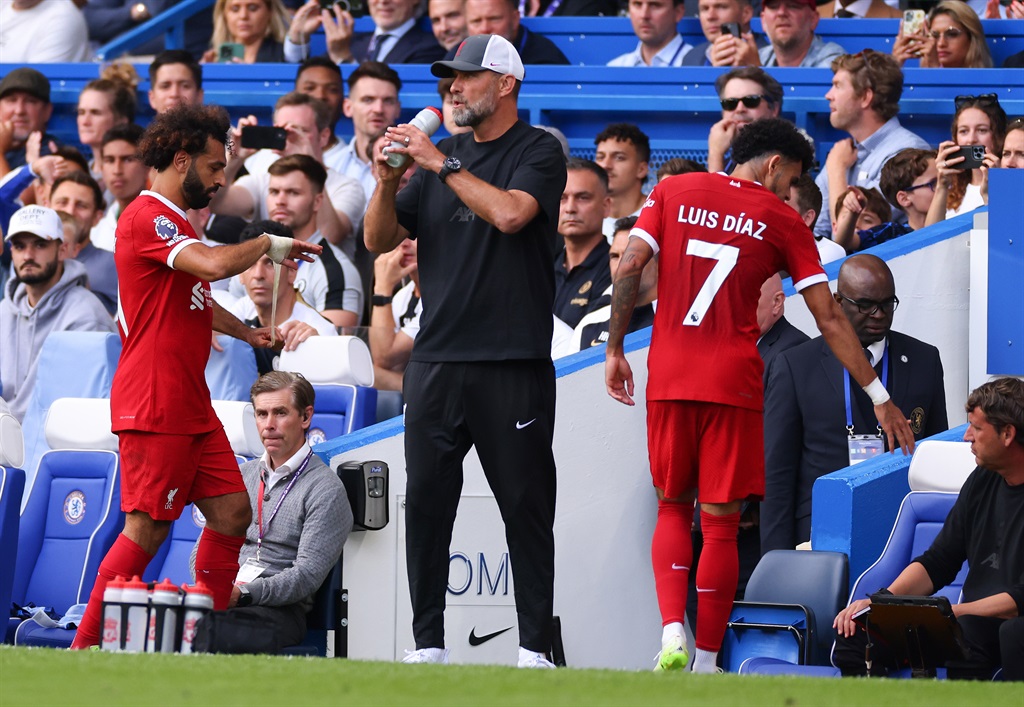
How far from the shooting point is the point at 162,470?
6.09 m

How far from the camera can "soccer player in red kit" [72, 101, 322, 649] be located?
6070 millimetres

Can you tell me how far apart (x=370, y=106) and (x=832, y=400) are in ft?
15.7

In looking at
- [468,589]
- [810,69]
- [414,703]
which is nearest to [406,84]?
[810,69]

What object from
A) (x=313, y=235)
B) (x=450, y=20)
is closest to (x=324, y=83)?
(x=450, y=20)

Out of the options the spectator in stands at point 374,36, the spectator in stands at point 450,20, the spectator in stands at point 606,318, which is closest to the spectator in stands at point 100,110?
the spectator in stands at point 374,36

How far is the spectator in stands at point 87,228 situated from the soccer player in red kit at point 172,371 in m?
3.73

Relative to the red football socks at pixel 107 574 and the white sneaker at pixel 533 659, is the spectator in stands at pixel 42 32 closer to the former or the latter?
A: the red football socks at pixel 107 574

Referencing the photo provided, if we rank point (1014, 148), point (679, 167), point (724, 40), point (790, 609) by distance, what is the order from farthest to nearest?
point (724, 40) → point (679, 167) → point (1014, 148) → point (790, 609)

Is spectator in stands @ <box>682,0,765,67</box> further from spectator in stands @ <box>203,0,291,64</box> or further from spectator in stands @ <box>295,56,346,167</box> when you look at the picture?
spectator in stands @ <box>203,0,291,64</box>

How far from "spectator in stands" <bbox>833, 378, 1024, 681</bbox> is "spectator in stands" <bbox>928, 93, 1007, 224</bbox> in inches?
111

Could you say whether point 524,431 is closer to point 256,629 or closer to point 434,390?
point 434,390

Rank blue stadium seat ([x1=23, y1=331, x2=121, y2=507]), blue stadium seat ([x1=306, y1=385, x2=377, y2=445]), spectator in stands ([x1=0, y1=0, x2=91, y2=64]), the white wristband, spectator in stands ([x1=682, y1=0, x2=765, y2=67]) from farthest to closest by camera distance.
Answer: spectator in stands ([x1=0, y1=0, x2=91, y2=64])
spectator in stands ([x1=682, y1=0, x2=765, y2=67])
blue stadium seat ([x1=23, y1=331, x2=121, y2=507])
blue stadium seat ([x1=306, y1=385, x2=377, y2=445])
the white wristband

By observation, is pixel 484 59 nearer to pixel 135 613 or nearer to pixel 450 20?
pixel 135 613

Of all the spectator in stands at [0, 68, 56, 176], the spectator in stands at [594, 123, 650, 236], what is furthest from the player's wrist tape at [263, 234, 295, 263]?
the spectator in stands at [0, 68, 56, 176]
